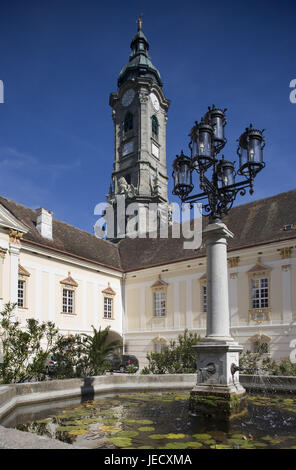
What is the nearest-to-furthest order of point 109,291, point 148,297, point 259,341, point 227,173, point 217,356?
point 217,356, point 227,173, point 259,341, point 148,297, point 109,291

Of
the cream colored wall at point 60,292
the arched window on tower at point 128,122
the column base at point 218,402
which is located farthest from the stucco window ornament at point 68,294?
the arched window on tower at point 128,122

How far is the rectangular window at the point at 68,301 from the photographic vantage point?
1014 inches

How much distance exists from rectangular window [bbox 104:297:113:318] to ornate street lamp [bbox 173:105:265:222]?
20.0 meters

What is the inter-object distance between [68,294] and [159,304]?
252 inches

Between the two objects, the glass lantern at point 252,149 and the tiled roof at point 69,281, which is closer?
the glass lantern at point 252,149

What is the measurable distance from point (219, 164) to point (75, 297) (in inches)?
747

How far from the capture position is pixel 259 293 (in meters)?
23.5

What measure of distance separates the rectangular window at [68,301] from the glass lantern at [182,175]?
17595 millimetres

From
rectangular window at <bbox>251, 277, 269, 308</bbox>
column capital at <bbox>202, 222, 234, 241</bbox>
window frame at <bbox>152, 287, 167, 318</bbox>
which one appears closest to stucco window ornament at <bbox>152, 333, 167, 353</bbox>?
window frame at <bbox>152, 287, 167, 318</bbox>

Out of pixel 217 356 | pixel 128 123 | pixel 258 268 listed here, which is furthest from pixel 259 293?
pixel 128 123

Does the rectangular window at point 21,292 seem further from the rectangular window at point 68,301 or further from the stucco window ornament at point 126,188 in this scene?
the stucco window ornament at point 126,188

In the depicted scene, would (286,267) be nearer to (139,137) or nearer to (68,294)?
(68,294)

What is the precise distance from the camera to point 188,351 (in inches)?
559
